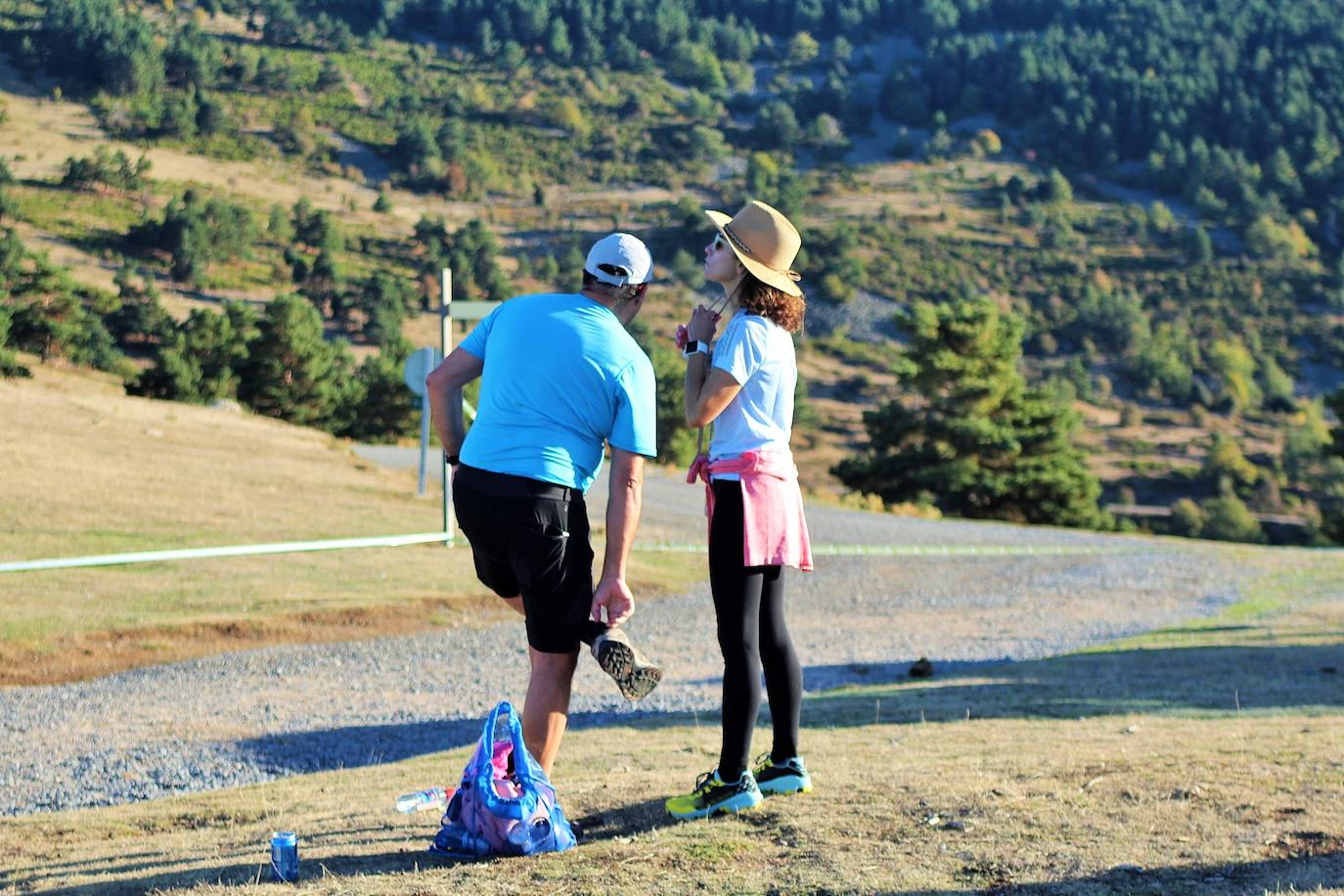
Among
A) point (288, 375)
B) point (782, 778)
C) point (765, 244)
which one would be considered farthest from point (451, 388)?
point (288, 375)

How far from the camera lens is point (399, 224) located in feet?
295

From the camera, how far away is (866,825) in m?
4.07

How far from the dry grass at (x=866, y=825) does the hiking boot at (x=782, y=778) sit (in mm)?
67

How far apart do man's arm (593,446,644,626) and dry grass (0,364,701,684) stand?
6.04 metres

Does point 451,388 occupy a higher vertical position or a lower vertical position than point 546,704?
higher

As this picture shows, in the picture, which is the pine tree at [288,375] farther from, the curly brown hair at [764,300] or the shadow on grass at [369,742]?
the curly brown hair at [764,300]

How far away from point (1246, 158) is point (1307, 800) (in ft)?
474

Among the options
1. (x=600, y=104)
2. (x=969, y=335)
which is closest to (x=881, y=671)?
(x=969, y=335)

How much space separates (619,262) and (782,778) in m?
1.60

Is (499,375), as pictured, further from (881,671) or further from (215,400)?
(215,400)

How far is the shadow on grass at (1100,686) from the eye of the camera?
750 centimetres

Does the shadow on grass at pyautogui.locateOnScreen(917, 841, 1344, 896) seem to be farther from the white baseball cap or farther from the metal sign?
the metal sign

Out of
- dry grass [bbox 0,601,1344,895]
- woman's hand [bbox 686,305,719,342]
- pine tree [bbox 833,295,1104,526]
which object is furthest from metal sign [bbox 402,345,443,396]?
pine tree [bbox 833,295,1104,526]

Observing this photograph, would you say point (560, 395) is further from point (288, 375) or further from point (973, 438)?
point (973, 438)
